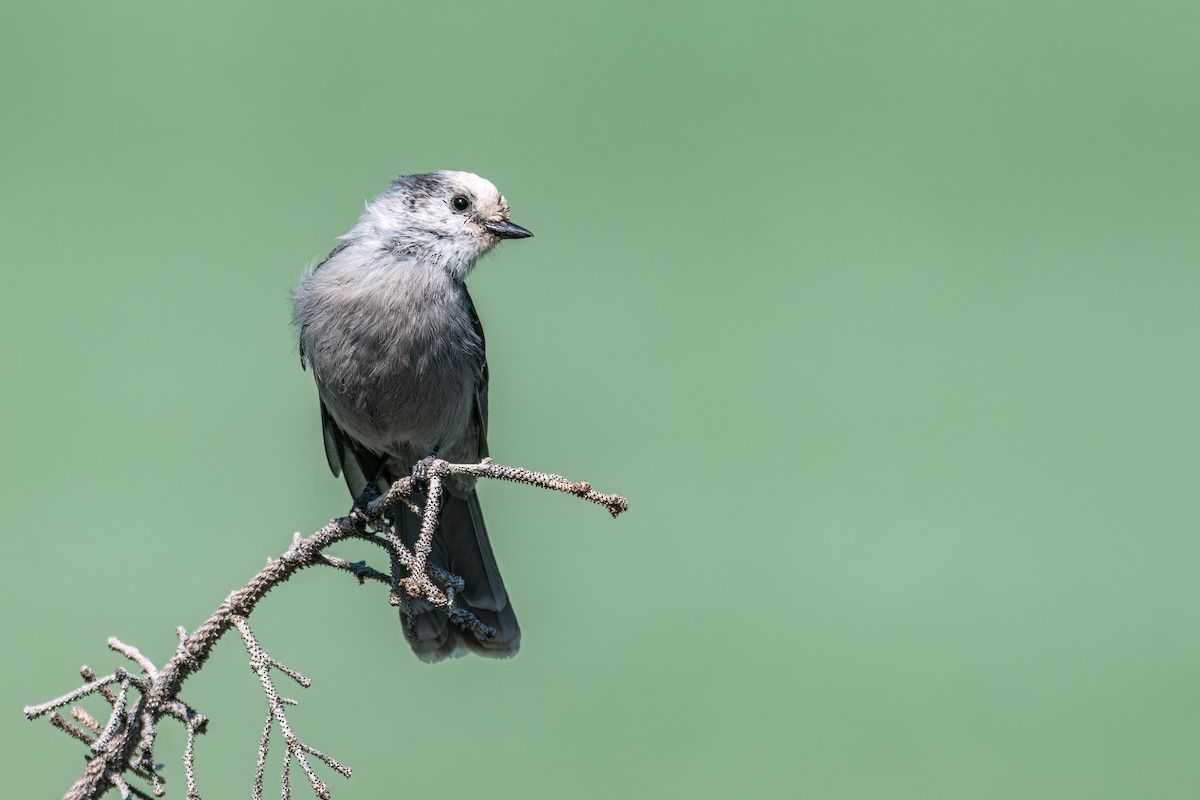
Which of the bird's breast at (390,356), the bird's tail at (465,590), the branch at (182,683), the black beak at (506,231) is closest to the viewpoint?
the branch at (182,683)

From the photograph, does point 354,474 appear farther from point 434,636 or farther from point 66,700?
point 66,700

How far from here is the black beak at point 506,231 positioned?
4.07 meters

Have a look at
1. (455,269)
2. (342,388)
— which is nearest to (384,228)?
(455,269)

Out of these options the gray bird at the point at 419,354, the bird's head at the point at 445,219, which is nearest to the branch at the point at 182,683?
the gray bird at the point at 419,354

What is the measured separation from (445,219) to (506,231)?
20cm

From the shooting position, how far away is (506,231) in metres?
4.07

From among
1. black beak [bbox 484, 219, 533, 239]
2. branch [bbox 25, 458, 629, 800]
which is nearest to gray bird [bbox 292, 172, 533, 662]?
black beak [bbox 484, 219, 533, 239]

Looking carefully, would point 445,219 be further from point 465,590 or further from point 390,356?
point 465,590

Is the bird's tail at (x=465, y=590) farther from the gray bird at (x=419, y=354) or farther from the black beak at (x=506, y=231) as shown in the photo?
the black beak at (x=506, y=231)

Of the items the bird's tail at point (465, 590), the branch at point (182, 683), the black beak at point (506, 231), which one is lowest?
the branch at point (182, 683)

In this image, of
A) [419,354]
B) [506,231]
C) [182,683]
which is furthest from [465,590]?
[182,683]

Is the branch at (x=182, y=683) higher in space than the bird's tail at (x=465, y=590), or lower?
lower

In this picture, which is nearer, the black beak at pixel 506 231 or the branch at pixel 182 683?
the branch at pixel 182 683

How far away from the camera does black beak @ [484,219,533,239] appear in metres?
4.07
